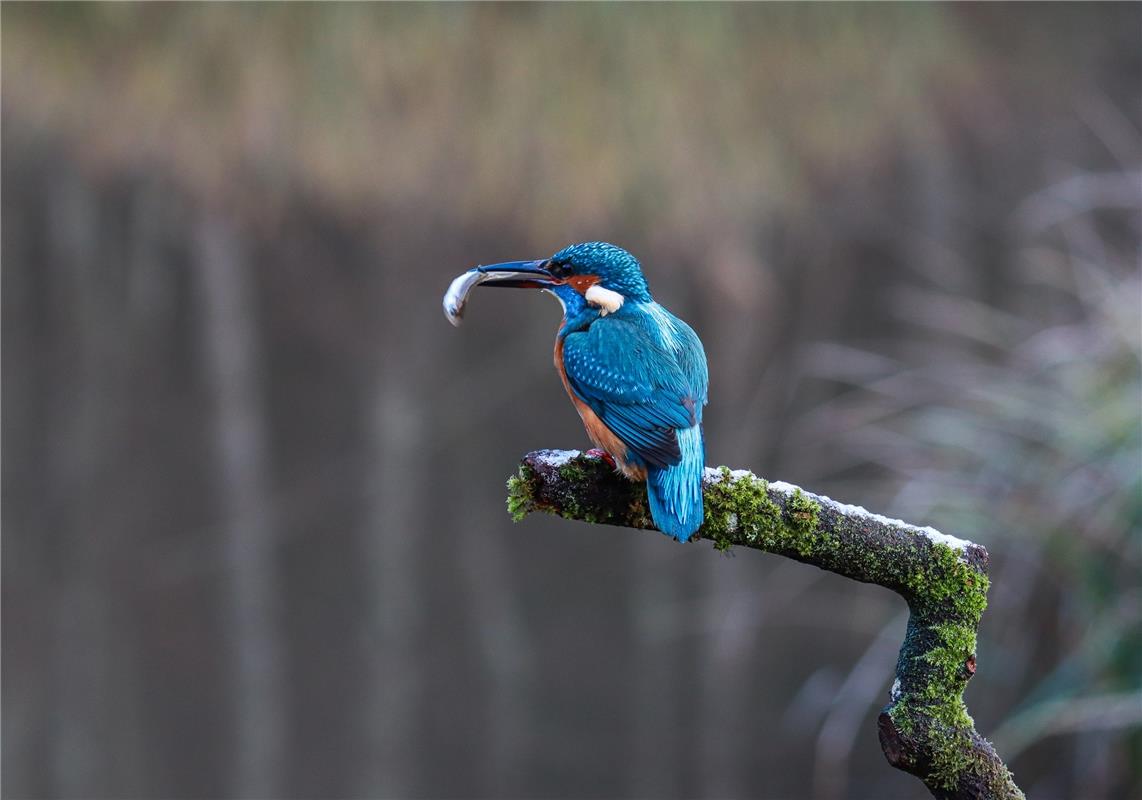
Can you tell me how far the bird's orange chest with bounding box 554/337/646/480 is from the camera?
87cm

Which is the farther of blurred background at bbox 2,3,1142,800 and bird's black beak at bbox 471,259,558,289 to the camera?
blurred background at bbox 2,3,1142,800

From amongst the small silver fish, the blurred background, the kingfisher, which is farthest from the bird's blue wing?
the blurred background

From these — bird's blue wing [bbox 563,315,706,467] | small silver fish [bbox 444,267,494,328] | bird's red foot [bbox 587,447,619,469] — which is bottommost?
bird's red foot [bbox 587,447,619,469]

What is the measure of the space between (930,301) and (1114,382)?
693 millimetres

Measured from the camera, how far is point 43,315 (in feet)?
8.84

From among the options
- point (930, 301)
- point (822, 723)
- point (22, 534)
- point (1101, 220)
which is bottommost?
point (822, 723)

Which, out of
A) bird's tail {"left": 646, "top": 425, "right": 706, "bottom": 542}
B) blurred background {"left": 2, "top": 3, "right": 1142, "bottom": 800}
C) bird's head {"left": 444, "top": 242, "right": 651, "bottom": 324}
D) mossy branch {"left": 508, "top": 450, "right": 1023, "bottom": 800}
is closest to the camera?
mossy branch {"left": 508, "top": 450, "right": 1023, "bottom": 800}

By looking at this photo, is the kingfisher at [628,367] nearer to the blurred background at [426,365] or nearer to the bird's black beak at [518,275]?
the bird's black beak at [518,275]

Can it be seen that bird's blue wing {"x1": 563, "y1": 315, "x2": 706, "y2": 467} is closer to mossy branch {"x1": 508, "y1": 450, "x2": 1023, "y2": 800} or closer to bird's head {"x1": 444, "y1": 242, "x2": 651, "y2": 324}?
bird's head {"x1": 444, "y1": 242, "x2": 651, "y2": 324}

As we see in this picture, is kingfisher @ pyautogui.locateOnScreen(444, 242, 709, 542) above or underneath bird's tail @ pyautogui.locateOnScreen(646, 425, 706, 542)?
above

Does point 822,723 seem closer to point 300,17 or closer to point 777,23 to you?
point 777,23

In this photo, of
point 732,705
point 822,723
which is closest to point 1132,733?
point 822,723

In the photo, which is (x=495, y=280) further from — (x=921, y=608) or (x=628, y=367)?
(x=921, y=608)

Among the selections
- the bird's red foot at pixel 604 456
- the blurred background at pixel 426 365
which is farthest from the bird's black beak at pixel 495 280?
the blurred background at pixel 426 365
